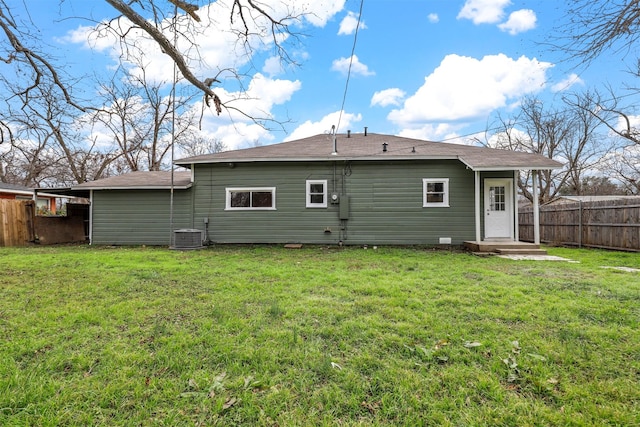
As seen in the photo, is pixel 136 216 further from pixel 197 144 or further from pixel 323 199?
pixel 197 144

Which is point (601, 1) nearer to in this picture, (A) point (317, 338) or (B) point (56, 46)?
(A) point (317, 338)

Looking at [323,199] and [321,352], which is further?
[323,199]

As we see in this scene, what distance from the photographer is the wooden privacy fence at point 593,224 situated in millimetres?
8932

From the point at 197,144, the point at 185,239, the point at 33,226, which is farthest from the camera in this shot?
the point at 197,144

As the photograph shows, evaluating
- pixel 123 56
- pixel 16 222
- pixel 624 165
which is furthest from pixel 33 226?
pixel 624 165

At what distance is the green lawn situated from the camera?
1.91 metres

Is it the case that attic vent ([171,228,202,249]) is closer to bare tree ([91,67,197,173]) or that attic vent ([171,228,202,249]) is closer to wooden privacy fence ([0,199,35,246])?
wooden privacy fence ([0,199,35,246])

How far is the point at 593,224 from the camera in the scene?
1007cm

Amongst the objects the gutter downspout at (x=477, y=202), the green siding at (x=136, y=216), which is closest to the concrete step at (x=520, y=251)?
the gutter downspout at (x=477, y=202)

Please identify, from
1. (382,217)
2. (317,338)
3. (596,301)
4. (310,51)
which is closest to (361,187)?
(382,217)

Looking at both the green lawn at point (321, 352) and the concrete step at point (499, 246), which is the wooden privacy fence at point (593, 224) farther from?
the green lawn at point (321, 352)

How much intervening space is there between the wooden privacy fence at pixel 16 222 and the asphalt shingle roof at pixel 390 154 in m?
6.36

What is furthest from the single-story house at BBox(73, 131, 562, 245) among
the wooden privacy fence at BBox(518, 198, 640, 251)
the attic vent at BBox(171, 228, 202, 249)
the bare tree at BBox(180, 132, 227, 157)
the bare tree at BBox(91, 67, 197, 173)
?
the bare tree at BBox(180, 132, 227, 157)

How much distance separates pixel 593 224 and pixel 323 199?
876 cm
